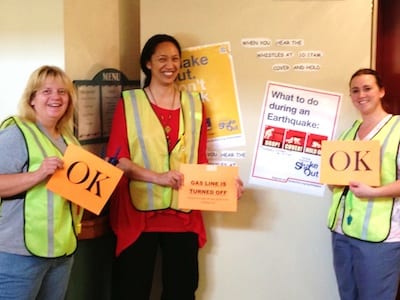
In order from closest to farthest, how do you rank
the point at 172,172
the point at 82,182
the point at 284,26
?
the point at 82,182, the point at 172,172, the point at 284,26

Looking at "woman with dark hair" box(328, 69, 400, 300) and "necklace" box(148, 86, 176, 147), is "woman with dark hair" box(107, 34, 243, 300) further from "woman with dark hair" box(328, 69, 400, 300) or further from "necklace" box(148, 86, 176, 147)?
"woman with dark hair" box(328, 69, 400, 300)

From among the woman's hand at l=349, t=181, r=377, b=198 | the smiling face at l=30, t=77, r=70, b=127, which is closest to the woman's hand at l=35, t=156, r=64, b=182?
the smiling face at l=30, t=77, r=70, b=127

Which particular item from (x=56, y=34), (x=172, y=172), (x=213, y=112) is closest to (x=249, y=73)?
(x=213, y=112)

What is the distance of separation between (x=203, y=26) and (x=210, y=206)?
2.72ft

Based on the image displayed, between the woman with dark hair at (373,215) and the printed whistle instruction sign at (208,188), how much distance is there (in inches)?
18.0

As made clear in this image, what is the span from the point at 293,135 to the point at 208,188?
1.68ft

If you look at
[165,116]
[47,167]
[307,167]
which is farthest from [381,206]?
[47,167]

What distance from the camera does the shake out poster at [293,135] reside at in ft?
7.22

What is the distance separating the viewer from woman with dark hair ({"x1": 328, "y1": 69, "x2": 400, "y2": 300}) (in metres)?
1.86

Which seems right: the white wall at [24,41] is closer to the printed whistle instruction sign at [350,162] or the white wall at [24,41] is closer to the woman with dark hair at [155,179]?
the woman with dark hair at [155,179]

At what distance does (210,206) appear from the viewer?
1968 mm

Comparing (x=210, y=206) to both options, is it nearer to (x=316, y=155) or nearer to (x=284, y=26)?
(x=316, y=155)

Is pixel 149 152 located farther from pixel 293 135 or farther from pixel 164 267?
pixel 293 135

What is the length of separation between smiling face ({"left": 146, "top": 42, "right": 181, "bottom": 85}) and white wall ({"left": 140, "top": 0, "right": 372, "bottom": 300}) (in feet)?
0.70
